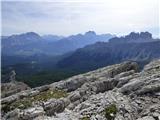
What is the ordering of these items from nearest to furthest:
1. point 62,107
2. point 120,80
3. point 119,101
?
point 119,101, point 62,107, point 120,80

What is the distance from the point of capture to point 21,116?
144 ft

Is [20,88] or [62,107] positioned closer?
[62,107]

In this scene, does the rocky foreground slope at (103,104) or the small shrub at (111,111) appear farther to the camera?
the rocky foreground slope at (103,104)

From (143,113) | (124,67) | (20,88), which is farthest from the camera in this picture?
(20,88)

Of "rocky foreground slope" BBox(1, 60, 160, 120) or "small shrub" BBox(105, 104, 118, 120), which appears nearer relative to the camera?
Answer: "small shrub" BBox(105, 104, 118, 120)

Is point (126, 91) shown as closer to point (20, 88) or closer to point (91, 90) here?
point (91, 90)

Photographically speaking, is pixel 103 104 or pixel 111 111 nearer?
pixel 111 111

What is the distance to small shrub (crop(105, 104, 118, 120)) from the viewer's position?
123 feet

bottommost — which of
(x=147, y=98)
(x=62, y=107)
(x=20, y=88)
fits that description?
(x=20, y=88)

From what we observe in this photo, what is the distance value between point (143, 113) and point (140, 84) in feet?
29.7

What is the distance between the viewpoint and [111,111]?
127 ft

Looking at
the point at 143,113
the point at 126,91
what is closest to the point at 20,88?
the point at 126,91

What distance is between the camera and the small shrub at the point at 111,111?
37.5 metres

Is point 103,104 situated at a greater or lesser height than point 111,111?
greater
